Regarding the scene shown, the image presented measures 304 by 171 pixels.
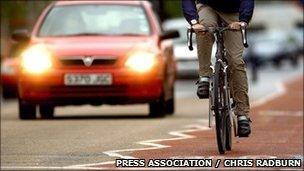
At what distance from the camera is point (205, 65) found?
469 inches

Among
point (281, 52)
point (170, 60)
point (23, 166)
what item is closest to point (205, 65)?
point (23, 166)

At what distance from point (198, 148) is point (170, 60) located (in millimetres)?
6965

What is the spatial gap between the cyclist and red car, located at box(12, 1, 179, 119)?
5508 mm

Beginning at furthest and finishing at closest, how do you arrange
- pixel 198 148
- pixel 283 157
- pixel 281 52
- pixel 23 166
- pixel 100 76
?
pixel 281 52
pixel 100 76
pixel 198 148
pixel 283 157
pixel 23 166

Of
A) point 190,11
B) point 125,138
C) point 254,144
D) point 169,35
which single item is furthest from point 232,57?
point 169,35

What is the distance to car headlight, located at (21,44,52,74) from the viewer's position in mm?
17484

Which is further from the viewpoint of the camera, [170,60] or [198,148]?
[170,60]

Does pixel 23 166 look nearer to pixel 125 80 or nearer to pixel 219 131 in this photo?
pixel 219 131

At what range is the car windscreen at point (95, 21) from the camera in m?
18.5

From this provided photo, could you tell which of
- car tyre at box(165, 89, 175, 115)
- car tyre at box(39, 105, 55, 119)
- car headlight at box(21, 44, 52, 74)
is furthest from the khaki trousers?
car tyre at box(165, 89, 175, 115)

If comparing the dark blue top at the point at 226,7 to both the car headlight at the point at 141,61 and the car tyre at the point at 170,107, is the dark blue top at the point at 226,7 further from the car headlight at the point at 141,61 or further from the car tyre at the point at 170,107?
the car tyre at the point at 170,107

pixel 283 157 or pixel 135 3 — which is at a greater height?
pixel 135 3

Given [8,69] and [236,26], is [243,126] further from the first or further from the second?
[8,69]

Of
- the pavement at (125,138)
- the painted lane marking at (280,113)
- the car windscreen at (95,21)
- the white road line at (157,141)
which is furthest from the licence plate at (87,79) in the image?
the painted lane marking at (280,113)
